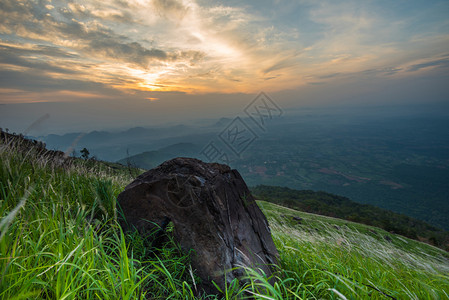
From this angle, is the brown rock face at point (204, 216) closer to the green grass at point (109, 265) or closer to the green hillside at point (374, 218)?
the green grass at point (109, 265)

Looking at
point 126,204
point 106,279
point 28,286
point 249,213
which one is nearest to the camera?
point 28,286

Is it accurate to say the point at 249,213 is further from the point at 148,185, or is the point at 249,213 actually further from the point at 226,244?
the point at 148,185

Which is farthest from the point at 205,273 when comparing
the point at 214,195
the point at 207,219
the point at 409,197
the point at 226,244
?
the point at 409,197

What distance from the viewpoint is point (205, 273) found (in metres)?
2.90

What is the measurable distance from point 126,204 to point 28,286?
196 cm

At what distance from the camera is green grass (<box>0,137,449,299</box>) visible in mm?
1854

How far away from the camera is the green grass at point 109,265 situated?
1.85m

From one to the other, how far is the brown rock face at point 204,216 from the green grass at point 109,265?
0.21 m

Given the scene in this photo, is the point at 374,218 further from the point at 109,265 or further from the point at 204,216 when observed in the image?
the point at 109,265

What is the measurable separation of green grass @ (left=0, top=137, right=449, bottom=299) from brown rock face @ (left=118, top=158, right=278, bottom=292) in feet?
0.69

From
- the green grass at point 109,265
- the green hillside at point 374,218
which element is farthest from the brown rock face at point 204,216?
the green hillside at point 374,218

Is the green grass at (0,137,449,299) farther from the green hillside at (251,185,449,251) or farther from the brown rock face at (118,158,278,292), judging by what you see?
the green hillside at (251,185,449,251)

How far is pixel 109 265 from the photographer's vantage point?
2.17 m

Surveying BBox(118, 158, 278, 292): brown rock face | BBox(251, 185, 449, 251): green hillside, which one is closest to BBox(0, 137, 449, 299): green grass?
BBox(118, 158, 278, 292): brown rock face
